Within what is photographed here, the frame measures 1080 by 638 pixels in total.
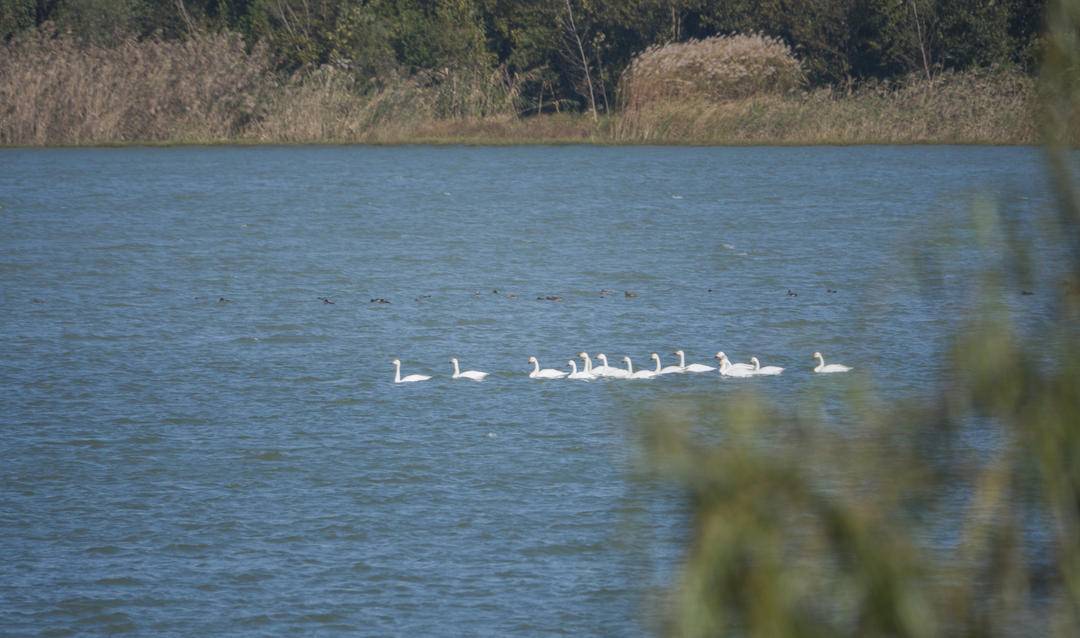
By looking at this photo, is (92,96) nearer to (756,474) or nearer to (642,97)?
(642,97)

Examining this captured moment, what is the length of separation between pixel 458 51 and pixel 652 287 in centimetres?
2986

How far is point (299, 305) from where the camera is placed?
2105cm

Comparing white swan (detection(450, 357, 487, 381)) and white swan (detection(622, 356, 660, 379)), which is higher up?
white swan (detection(622, 356, 660, 379))

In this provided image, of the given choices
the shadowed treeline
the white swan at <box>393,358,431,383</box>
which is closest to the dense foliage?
the shadowed treeline

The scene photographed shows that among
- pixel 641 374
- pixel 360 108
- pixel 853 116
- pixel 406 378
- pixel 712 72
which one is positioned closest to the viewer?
pixel 641 374

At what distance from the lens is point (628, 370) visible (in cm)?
1499

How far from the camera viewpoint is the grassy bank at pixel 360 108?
44.3m

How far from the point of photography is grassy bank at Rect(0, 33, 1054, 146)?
44281mm

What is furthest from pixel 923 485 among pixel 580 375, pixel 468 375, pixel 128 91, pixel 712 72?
pixel 128 91

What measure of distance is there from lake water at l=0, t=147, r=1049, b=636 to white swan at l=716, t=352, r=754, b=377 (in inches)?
10.1

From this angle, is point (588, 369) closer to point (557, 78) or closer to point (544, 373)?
point (544, 373)

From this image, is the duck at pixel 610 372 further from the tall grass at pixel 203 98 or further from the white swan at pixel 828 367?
the tall grass at pixel 203 98

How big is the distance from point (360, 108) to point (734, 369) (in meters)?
34.0

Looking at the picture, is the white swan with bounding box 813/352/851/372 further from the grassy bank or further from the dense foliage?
the dense foliage
